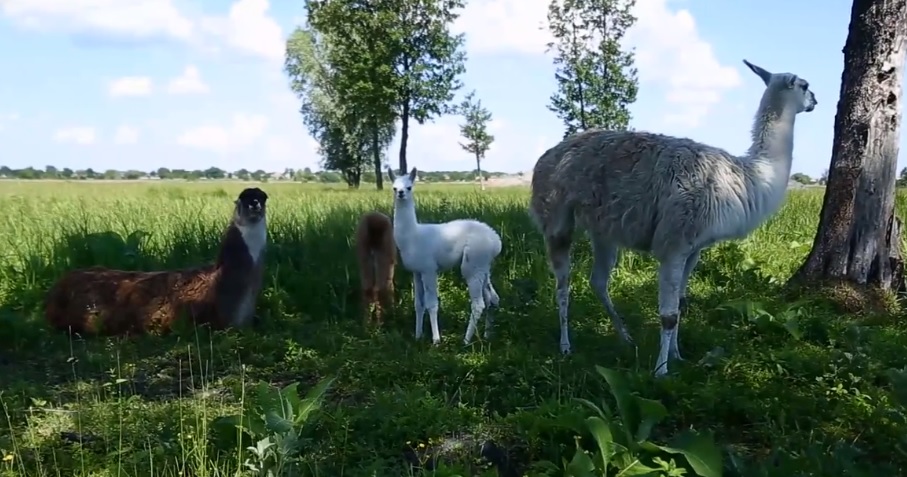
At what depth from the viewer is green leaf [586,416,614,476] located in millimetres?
3342

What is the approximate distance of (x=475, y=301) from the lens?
6.71 meters

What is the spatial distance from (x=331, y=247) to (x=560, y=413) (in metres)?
5.41

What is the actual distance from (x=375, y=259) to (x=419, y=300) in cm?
59

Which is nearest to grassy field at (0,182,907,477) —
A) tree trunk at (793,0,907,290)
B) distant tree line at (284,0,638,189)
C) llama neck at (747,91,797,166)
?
tree trunk at (793,0,907,290)

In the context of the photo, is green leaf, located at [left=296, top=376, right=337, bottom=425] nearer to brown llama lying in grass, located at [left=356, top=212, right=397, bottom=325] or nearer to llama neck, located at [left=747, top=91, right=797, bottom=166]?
brown llama lying in grass, located at [left=356, top=212, right=397, bottom=325]

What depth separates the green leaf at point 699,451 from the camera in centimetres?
331

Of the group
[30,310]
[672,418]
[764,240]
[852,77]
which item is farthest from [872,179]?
[30,310]

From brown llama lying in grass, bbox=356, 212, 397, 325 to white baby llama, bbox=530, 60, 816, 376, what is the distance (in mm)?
1403

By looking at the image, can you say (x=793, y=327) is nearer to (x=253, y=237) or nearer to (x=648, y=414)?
(x=648, y=414)

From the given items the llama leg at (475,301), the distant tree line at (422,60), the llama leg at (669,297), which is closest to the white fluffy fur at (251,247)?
the llama leg at (475,301)

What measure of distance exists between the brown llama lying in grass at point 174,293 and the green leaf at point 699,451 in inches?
182

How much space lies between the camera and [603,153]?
6.18 m

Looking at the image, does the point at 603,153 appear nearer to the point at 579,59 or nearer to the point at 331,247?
the point at 331,247

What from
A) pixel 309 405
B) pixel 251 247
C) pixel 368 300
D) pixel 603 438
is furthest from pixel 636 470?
pixel 251 247
